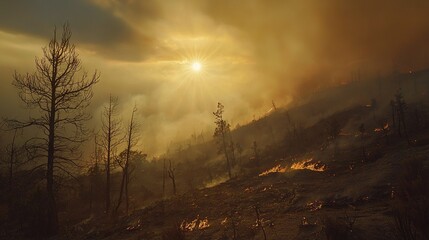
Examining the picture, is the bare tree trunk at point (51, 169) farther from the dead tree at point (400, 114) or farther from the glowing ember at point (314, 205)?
the dead tree at point (400, 114)

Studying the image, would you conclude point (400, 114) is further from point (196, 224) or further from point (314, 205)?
point (196, 224)

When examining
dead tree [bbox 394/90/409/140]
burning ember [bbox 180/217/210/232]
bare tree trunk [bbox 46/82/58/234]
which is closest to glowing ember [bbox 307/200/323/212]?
burning ember [bbox 180/217/210/232]

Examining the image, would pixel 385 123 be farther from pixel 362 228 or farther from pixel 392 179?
pixel 362 228

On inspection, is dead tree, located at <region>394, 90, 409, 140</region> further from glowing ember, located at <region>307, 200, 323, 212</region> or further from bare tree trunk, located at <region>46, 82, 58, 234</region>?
bare tree trunk, located at <region>46, 82, 58, 234</region>

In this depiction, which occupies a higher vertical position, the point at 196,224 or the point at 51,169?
the point at 51,169

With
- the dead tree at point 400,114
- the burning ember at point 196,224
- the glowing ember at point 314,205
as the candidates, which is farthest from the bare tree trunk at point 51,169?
the dead tree at point 400,114

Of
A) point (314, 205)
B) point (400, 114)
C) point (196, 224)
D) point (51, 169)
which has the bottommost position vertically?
point (196, 224)

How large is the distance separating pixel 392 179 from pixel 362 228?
33.7 feet

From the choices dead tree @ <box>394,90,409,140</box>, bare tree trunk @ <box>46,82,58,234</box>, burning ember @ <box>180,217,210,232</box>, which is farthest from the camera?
dead tree @ <box>394,90,409,140</box>

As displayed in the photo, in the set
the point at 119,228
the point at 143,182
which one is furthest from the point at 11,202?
the point at 143,182

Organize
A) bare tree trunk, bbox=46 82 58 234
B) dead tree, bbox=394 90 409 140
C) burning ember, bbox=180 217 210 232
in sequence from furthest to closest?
dead tree, bbox=394 90 409 140 < bare tree trunk, bbox=46 82 58 234 < burning ember, bbox=180 217 210 232

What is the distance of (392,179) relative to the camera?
19.0 meters

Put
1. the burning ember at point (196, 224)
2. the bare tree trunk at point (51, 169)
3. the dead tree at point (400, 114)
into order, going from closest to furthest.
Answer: the burning ember at point (196, 224) < the bare tree trunk at point (51, 169) < the dead tree at point (400, 114)

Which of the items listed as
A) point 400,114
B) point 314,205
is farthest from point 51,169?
point 400,114
